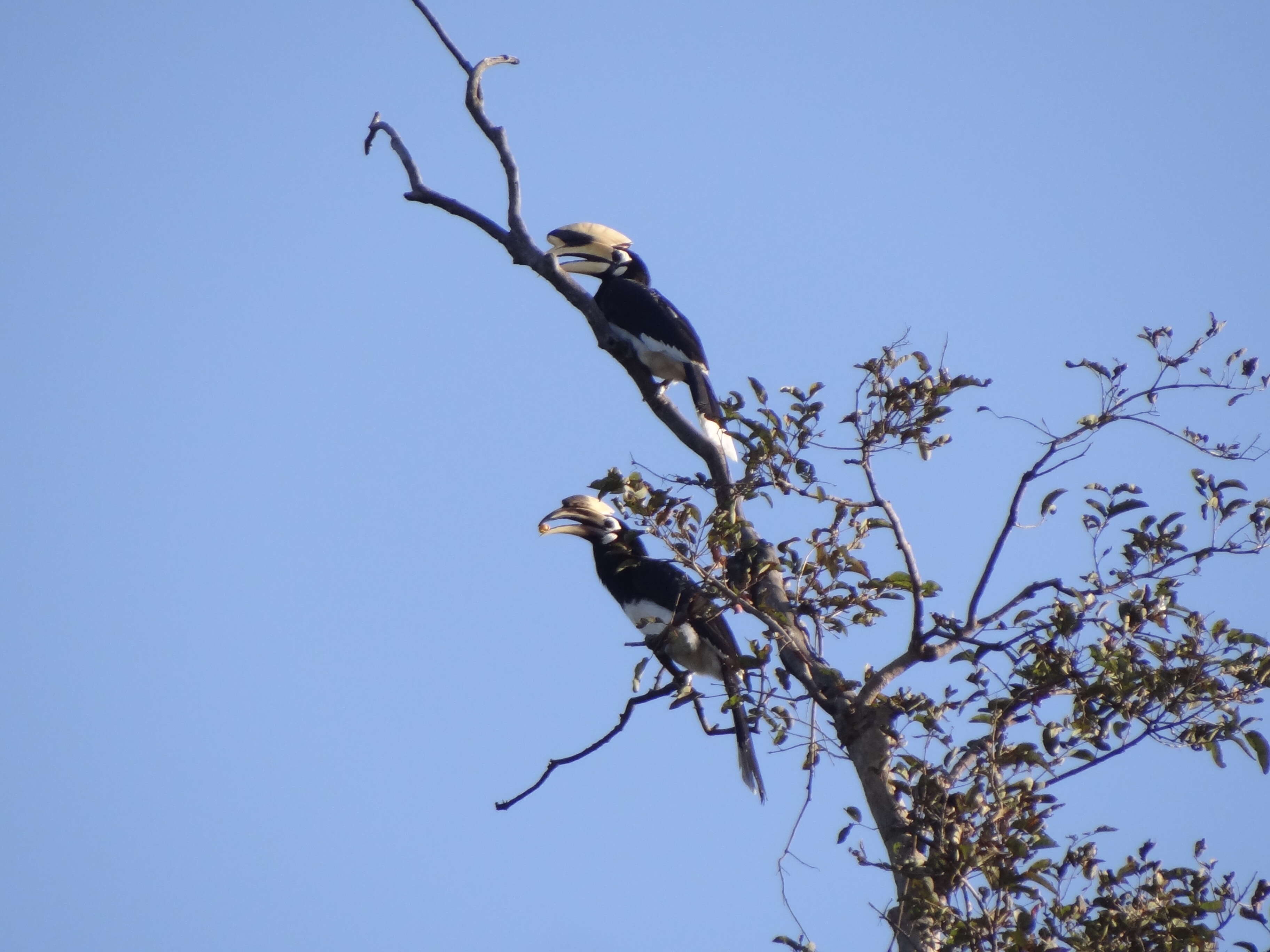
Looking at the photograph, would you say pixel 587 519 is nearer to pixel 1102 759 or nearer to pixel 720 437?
pixel 720 437

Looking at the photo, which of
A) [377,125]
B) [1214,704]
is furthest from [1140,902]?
[377,125]

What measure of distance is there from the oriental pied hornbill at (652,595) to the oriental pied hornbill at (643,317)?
689mm

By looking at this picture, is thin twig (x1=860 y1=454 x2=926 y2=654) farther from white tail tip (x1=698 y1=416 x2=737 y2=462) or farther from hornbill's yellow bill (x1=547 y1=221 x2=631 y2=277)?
hornbill's yellow bill (x1=547 y1=221 x2=631 y2=277)

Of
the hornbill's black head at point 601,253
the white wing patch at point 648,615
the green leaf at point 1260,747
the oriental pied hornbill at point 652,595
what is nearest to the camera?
the green leaf at point 1260,747

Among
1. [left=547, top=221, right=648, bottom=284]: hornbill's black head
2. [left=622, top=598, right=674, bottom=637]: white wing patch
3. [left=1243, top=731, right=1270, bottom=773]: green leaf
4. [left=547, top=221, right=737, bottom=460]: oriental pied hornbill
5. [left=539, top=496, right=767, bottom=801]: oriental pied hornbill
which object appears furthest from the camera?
[left=547, top=221, right=648, bottom=284]: hornbill's black head

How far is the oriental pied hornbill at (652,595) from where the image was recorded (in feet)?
17.5

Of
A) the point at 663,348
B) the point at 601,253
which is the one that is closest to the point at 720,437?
the point at 663,348

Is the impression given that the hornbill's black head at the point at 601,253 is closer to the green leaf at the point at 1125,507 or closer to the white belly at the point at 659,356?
the white belly at the point at 659,356

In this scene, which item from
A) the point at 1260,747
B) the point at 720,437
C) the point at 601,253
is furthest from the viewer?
the point at 601,253

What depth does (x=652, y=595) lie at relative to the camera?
6133 mm

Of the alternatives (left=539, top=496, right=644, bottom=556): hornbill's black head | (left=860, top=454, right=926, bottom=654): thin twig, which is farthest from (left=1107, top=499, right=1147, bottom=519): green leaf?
(left=539, top=496, right=644, bottom=556): hornbill's black head

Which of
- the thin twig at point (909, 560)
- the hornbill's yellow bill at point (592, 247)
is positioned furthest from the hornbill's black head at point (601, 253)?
the thin twig at point (909, 560)

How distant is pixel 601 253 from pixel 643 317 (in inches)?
43.7

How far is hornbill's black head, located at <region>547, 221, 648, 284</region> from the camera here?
7621mm
